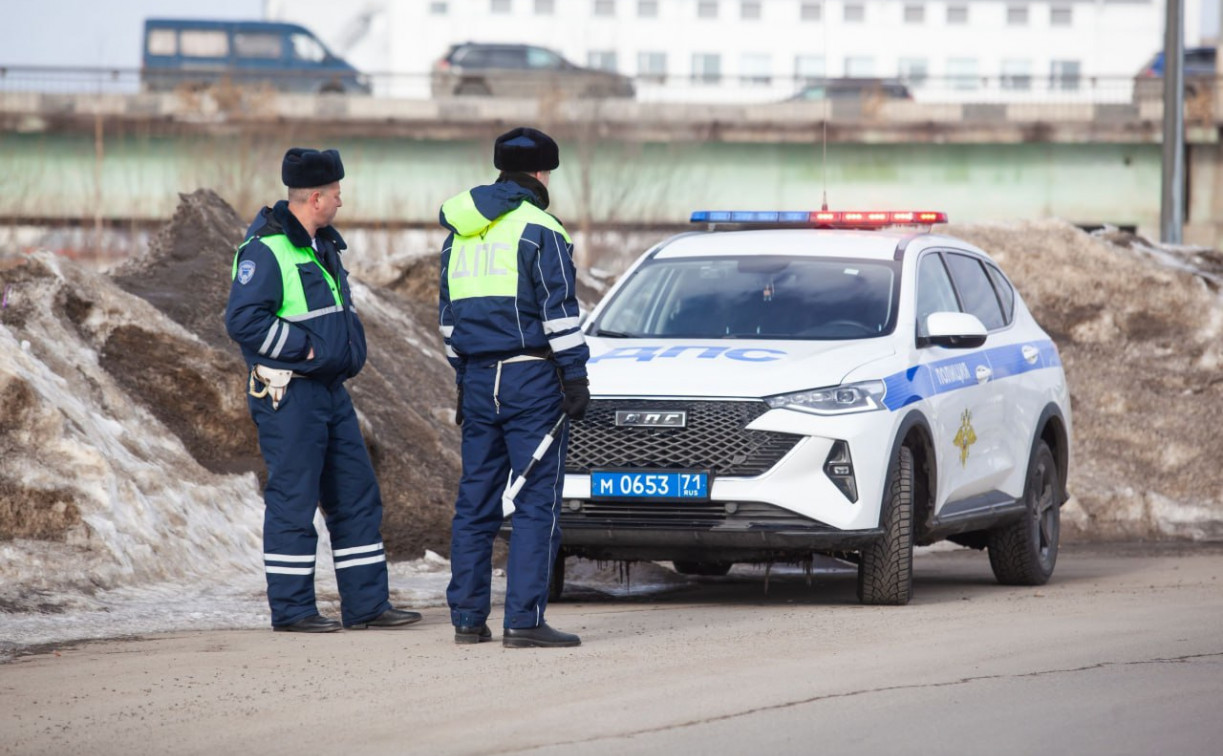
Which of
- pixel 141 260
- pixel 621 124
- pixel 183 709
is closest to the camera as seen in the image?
pixel 183 709

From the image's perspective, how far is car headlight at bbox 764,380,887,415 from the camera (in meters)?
8.42

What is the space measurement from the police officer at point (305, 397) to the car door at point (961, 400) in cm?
286

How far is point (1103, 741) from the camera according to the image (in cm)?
564

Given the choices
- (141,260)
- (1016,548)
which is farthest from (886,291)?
(141,260)

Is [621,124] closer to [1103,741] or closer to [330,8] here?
[1103,741]

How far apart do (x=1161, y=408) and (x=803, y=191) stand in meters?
21.1

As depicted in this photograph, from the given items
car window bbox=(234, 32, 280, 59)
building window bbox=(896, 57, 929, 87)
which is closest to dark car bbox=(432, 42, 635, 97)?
car window bbox=(234, 32, 280, 59)

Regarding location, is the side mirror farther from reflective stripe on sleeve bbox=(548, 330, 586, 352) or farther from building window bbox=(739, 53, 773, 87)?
building window bbox=(739, 53, 773, 87)

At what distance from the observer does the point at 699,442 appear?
27.6ft

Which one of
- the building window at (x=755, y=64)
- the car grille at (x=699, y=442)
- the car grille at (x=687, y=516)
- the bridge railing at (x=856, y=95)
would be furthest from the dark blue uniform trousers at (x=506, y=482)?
the building window at (x=755, y=64)

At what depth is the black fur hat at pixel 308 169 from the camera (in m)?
7.95

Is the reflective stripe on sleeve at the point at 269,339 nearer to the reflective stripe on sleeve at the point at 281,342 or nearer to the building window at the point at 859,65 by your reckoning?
the reflective stripe on sleeve at the point at 281,342

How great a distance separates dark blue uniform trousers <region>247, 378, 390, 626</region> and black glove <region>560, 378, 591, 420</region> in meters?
1.28

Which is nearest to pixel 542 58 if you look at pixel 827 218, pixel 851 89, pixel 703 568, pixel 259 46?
pixel 259 46
